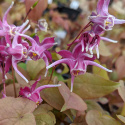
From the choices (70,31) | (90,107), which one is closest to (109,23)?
(90,107)

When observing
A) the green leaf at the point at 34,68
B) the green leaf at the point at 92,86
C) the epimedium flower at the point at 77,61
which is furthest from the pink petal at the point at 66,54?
the green leaf at the point at 34,68

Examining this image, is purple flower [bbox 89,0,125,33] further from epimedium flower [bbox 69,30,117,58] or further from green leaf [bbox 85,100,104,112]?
green leaf [bbox 85,100,104,112]

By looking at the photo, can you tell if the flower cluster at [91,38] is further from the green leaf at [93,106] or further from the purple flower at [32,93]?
the green leaf at [93,106]

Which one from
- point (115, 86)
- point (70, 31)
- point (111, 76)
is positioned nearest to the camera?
point (115, 86)

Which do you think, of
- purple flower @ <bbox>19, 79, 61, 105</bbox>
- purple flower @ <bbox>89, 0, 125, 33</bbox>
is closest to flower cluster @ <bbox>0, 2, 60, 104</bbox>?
purple flower @ <bbox>19, 79, 61, 105</bbox>

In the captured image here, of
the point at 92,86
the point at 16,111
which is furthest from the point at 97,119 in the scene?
the point at 16,111

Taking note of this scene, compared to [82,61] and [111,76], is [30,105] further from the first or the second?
[111,76]
